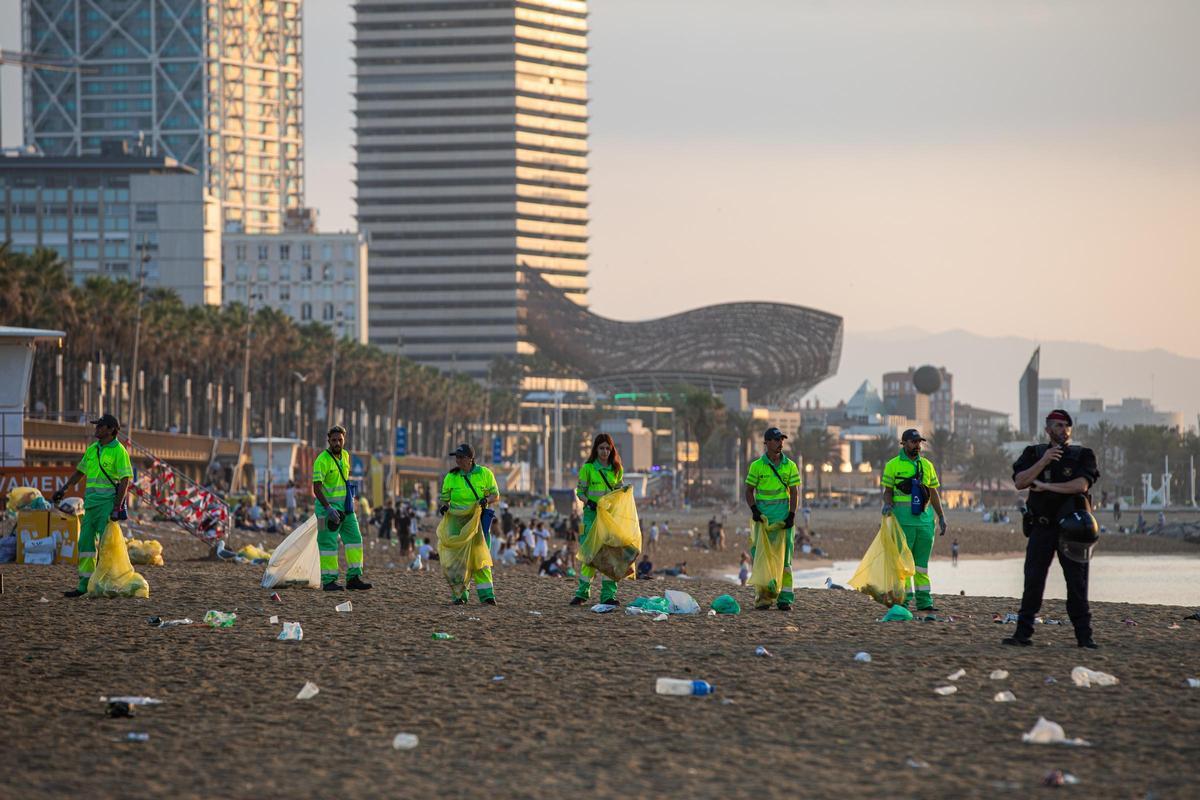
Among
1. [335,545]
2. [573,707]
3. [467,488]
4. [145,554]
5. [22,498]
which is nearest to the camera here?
[573,707]

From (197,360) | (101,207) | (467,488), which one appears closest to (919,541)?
(467,488)

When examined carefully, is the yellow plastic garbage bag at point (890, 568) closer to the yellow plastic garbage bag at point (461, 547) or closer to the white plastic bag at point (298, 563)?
the yellow plastic garbage bag at point (461, 547)

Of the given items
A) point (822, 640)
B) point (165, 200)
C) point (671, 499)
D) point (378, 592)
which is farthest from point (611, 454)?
point (165, 200)

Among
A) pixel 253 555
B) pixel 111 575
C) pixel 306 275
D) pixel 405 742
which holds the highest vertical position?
pixel 306 275

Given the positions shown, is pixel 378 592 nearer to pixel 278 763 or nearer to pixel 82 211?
pixel 278 763

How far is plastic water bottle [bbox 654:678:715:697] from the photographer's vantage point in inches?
428

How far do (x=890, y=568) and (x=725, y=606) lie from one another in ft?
5.25

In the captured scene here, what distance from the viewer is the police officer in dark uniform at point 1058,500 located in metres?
12.5

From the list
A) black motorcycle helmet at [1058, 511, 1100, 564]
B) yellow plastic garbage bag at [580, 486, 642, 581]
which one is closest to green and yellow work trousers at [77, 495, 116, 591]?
yellow plastic garbage bag at [580, 486, 642, 581]

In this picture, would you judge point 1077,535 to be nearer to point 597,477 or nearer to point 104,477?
point 597,477

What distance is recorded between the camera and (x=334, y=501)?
17.4 m

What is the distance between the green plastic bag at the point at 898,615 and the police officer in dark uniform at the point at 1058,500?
2.70 meters

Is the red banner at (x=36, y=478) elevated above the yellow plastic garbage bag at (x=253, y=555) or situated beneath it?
elevated above

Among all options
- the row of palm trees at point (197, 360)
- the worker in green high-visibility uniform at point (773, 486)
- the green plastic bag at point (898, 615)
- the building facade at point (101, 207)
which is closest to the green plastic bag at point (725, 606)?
the worker in green high-visibility uniform at point (773, 486)
